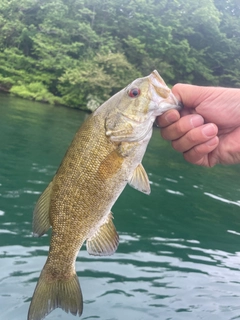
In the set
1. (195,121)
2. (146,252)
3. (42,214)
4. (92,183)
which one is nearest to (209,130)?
(195,121)

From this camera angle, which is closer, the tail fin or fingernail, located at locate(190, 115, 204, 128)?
the tail fin

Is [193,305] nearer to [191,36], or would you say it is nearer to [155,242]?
[155,242]

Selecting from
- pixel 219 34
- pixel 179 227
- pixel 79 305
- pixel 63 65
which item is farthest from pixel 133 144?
pixel 219 34

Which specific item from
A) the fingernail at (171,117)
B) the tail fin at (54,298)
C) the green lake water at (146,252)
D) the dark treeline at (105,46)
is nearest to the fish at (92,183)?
the tail fin at (54,298)

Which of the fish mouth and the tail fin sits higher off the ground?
the fish mouth

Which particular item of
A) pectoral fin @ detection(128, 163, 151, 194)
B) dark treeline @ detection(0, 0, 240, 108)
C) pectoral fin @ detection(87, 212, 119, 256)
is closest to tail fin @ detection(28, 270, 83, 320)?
pectoral fin @ detection(87, 212, 119, 256)

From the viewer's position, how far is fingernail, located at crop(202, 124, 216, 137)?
9.76ft

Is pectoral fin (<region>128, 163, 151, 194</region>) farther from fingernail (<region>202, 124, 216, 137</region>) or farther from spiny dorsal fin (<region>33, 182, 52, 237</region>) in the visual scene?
fingernail (<region>202, 124, 216, 137</region>)

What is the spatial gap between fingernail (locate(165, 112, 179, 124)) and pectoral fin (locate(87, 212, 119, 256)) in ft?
2.97

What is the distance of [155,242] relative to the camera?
8047mm

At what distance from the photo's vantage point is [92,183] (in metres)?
2.47

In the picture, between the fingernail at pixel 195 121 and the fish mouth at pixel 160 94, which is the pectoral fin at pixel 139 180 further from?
the fingernail at pixel 195 121

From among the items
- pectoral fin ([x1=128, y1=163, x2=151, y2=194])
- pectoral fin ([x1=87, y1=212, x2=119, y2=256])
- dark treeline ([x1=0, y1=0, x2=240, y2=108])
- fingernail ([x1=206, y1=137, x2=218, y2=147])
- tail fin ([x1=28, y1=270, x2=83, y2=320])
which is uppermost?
dark treeline ([x1=0, y1=0, x2=240, y2=108])

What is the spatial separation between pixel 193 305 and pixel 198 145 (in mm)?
3467
